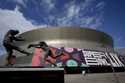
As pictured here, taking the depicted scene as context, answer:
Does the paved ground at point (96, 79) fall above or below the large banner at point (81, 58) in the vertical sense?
below

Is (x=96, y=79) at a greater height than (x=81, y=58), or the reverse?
(x=81, y=58)

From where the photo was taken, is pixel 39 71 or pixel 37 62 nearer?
pixel 39 71

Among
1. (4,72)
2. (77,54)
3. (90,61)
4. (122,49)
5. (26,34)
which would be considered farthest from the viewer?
(26,34)

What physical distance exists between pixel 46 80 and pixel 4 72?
2.39 ft

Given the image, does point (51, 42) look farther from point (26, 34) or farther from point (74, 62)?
point (74, 62)

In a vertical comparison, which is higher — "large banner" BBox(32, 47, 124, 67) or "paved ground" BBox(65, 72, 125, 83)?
"large banner" BBox(32, 47, 124, 67)

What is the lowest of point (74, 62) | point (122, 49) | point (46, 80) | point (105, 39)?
point (46, 80)

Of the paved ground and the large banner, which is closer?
the paved ground

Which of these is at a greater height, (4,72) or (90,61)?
(90,61)

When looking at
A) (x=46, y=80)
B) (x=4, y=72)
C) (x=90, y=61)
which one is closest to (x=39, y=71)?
(x=46, y=80)

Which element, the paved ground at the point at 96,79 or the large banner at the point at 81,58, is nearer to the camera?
the paved ground at the point at 96,79

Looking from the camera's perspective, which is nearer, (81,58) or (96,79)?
(96,79)

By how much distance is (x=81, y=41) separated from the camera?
3559 cm

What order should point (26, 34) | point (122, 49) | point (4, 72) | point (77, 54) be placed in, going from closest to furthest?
1. point (4, 72)
2. point (77, 54)
3. point (122, 49)
4. point (26, 34)
